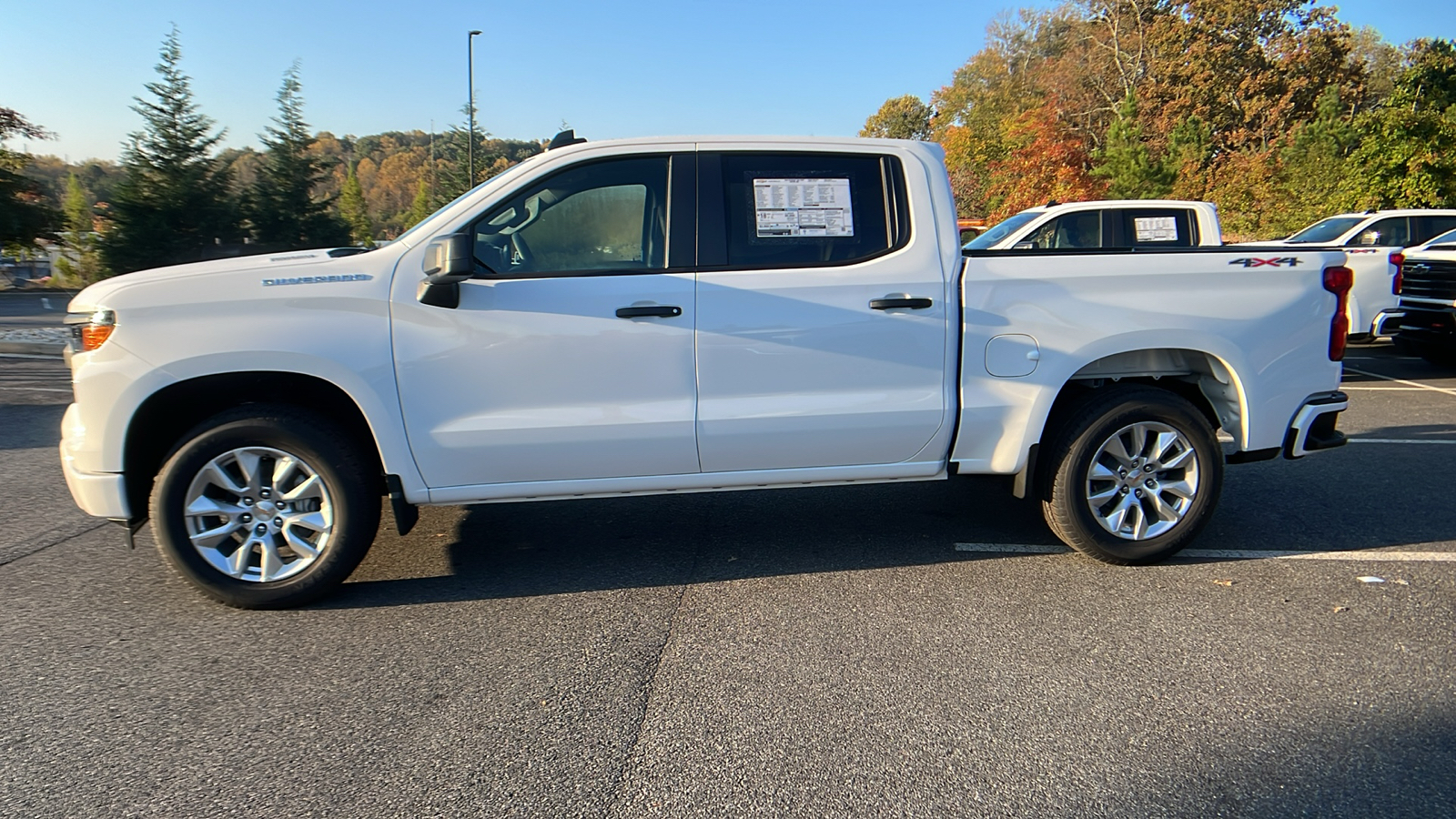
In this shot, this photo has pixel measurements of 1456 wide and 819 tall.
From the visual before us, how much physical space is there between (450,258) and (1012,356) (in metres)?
2.50

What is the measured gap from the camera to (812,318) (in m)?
4.05

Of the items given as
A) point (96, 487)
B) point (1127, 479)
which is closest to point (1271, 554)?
point (1127, 479)

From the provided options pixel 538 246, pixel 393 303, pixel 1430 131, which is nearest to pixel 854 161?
pixel 538 246

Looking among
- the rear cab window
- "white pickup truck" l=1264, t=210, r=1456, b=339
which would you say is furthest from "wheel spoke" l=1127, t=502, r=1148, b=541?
"white pickup truck" l=1264, t=210, r=1456, b=339

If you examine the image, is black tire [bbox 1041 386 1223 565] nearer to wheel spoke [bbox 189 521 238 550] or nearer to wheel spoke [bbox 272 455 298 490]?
wheel spoke [bbox 272 455 298 490]

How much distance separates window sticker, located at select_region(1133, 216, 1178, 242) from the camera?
9547 millimetres

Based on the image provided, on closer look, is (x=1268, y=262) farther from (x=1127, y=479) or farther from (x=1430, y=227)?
(x=1430, y=227)

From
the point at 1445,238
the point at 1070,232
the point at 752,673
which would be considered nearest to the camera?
the point at 752,673

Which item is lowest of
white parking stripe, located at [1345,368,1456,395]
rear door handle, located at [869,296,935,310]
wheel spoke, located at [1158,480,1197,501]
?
wheel spoke, located at [1158,480,1197,501]

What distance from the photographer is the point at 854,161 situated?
431 cm

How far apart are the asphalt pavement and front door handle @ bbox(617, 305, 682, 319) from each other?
1259mm

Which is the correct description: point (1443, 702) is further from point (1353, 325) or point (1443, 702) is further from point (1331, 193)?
point (1331, 193)

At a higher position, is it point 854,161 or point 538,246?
point 854,161

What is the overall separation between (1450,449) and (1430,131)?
1671 cm
